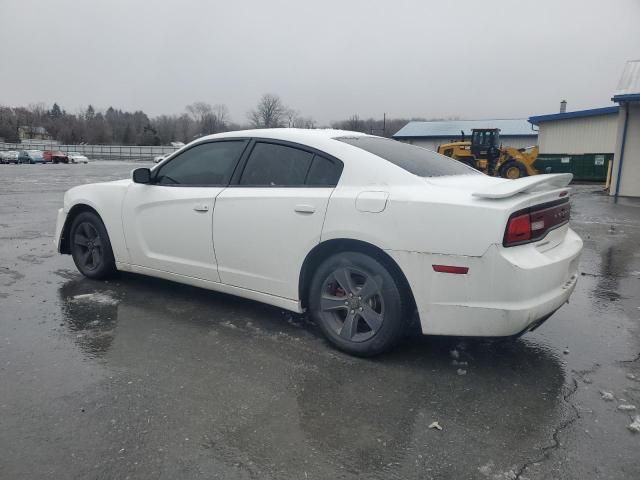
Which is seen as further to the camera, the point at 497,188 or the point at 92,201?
the point at 92,201

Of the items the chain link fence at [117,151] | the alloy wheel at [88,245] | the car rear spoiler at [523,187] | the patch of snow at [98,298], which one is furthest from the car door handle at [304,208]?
the chain link fence at [117,151]

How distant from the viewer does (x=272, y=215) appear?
377 centimetres

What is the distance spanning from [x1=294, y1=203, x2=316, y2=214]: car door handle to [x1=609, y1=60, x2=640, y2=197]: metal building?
17.1 metres

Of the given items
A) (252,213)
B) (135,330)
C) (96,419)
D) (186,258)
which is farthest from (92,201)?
(96,419)

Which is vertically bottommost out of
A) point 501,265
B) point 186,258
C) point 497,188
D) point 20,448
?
point 20,448

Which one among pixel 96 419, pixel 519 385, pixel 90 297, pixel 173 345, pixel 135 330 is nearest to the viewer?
pixel 96 419

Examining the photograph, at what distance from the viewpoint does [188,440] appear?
8.27 feet

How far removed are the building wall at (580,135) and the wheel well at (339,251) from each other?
98.1 ft

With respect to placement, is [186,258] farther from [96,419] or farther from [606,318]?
[606,318]

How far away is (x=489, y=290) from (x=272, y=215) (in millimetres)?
1633

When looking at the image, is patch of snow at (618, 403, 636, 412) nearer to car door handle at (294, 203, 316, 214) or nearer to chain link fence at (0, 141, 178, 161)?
car door handle at (294, 203, 316, 214)

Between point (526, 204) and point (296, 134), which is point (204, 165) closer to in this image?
point (296, 134)

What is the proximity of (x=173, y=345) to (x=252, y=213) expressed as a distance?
1131 millimetres

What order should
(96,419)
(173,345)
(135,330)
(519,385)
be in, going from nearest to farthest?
(96,419) → (519,385) → (173,345) → (135,330)
